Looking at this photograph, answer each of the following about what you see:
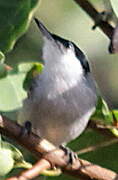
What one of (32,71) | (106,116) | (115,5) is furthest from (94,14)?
(32,71)

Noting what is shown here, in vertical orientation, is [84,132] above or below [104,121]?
below

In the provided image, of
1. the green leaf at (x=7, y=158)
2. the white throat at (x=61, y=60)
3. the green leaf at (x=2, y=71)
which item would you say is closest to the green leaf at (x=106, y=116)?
the green leaf at (x=7, y=158)

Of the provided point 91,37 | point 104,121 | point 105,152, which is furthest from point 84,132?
point 91,37

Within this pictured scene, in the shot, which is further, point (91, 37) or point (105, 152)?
point (91, 37)

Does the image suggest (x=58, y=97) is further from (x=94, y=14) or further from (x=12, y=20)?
(x=12, y=20)

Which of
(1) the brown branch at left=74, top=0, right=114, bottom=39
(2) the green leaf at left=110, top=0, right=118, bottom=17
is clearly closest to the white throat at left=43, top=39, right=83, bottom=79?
(1) the brown branch at left=74, top=0, right=114, bottom=39

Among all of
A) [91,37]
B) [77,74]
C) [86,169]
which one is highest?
[86,169]

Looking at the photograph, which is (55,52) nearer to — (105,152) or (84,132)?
(84,132)

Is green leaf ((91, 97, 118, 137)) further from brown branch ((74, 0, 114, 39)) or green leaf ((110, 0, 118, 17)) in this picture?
green leaf ((110, 0, 118, 17))
